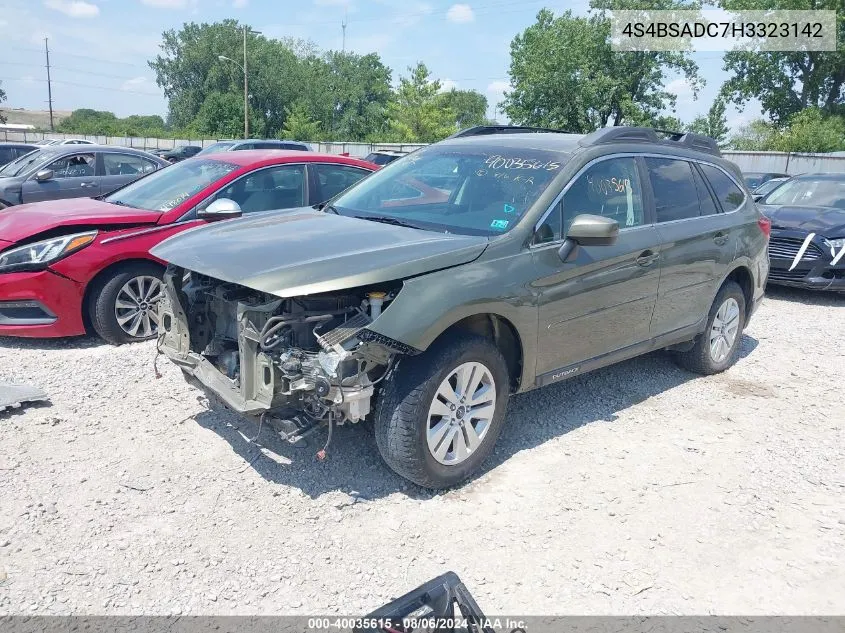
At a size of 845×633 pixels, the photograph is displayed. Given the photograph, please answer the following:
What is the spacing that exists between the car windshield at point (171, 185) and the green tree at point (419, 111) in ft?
120

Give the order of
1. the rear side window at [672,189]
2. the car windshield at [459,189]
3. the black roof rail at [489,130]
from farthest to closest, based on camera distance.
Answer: the black roof rail at [489,130] < the rear side window at [672,189] < the car windshield at [459,189]

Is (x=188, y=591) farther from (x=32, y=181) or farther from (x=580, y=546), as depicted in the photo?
(x=32, y=181)

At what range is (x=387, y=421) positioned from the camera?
3.43 m

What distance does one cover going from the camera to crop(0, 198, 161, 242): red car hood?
559cm

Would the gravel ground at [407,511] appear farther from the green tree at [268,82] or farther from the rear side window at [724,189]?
the green tree at [268,82]

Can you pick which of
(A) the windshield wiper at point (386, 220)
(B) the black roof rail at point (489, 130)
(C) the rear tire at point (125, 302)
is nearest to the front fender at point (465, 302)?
(A) the windshield wiper at point (386, 220)

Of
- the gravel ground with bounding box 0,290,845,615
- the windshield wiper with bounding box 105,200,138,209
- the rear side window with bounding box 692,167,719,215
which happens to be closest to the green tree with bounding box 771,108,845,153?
the rear side window with bounding box 692,167,719,215

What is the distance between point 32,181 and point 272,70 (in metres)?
57.9

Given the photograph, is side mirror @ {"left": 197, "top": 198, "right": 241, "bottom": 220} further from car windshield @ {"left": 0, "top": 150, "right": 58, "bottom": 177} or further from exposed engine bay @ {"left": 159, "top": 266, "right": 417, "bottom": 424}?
car windshield @ {"left": 0, "top": 150, "right": 58, "bottom": 177}

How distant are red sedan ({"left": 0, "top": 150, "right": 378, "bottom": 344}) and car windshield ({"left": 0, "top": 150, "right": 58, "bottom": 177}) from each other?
17.8ft

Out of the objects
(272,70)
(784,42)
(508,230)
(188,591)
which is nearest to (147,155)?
(508,230)

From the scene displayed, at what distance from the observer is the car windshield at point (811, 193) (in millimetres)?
9812

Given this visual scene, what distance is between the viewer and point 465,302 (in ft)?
11.5

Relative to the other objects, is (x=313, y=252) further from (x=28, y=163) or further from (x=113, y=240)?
(x=28, y=163)
